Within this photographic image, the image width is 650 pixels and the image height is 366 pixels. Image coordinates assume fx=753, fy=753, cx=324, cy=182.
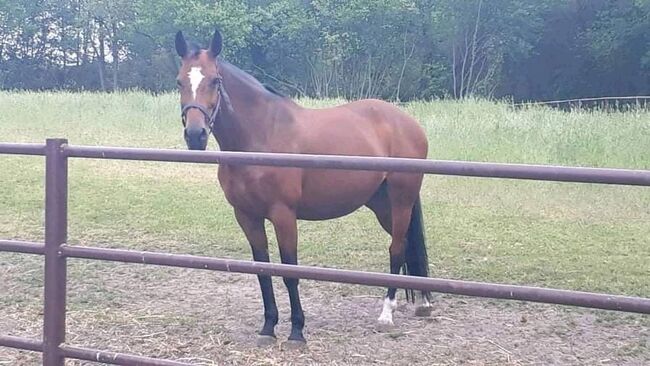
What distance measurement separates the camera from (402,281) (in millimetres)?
2287

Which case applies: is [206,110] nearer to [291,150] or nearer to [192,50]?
[192,50]

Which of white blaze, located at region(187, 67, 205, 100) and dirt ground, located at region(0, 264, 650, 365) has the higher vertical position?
white blaze, located at region(187, 67, 205, 100)

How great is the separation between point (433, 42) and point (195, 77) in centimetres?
2805

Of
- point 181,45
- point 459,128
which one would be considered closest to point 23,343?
point 181,45

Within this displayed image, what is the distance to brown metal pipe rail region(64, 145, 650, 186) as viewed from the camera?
2.04 meters

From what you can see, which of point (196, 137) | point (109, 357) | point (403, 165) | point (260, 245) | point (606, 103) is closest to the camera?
point (403, 165)

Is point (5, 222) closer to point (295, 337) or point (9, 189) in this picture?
point (9, 189)

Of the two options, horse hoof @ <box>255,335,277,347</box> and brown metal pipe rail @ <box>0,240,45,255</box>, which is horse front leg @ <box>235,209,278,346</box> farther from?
brown metal pipe rail @ <box>0,240,45,255</box>

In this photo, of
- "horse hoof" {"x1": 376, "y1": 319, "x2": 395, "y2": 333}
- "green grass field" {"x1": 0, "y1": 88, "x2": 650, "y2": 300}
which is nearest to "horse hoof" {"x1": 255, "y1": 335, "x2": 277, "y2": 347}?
"horse hoof" {"x1": 376, "y1": 319, "x2": 395, "y2": 333}

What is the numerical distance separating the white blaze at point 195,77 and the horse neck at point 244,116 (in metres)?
0.23

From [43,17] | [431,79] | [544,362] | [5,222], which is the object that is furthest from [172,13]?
[544,362]

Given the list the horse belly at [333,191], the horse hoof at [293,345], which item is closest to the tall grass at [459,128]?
the horse belly at [333,191]

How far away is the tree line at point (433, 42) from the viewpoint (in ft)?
96.7

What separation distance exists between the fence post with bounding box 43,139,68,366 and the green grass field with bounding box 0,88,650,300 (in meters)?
3.37
